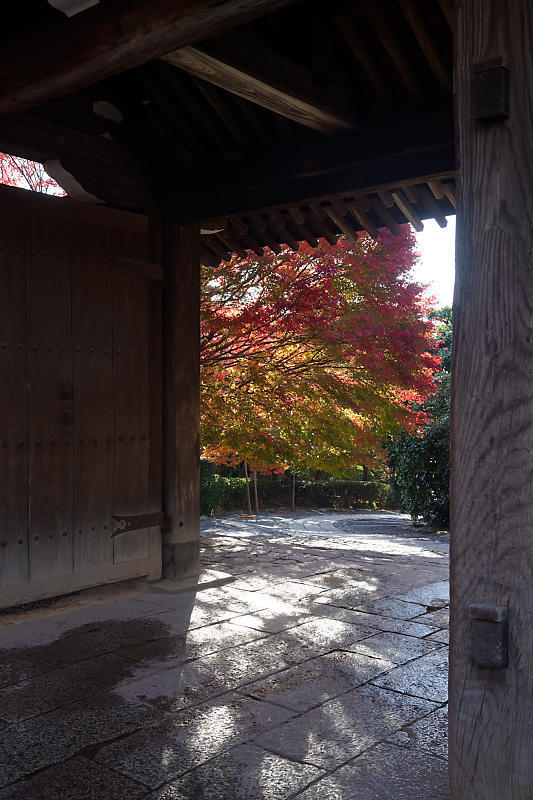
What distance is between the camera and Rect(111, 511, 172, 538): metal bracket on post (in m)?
4.54

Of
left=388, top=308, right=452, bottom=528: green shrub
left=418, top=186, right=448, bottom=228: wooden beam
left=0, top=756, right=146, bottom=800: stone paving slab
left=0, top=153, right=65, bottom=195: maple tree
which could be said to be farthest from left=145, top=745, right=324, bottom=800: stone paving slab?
left=388, top=308, right=452, bottom=528: green shrub

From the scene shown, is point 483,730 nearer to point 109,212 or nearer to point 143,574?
point 143,574

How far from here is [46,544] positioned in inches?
163

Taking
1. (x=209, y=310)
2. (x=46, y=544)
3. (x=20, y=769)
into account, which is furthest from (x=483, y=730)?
(x=209, y=310)

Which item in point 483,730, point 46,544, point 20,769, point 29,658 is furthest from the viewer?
point 46,544

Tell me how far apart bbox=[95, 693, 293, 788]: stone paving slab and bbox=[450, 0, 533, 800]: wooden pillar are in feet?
2.91

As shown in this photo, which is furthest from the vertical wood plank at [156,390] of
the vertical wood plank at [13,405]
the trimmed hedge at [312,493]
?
the trimmed hedge at [312,493]

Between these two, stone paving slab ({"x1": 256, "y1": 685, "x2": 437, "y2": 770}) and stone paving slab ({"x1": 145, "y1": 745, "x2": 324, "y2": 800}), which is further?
stone paving slab ({"x1": 256, "y1": 685, "x2": 437, "y2": 770})

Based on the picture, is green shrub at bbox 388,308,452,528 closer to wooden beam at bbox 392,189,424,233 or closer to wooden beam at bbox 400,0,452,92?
wooden beam at bbox 392,189,424,233

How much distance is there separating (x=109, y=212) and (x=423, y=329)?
3685 mm

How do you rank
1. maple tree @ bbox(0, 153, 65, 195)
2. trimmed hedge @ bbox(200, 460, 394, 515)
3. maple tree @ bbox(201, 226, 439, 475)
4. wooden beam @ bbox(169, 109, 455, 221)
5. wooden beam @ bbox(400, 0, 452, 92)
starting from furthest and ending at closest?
trimmed hedge @ bbox(200, 460, 394, 515)
maple tree @ bbox(0, 153, 65, 195)
maple tree @ bbox(201, 226, 439, 475)
wooden beam @ bbox(169, 109, 455, 221)
wooden beam @ bbox(400, 0, 452, 92)

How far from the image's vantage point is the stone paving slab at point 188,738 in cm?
226

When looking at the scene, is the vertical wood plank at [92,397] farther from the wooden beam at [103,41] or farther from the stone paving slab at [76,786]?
the stone paving slab at [76,786]

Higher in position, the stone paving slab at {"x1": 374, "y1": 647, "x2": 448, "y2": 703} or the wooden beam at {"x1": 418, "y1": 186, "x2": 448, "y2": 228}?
the wooden beam at {"x1": 418, "y1": 186, "x2": 448, "y2": 228}
